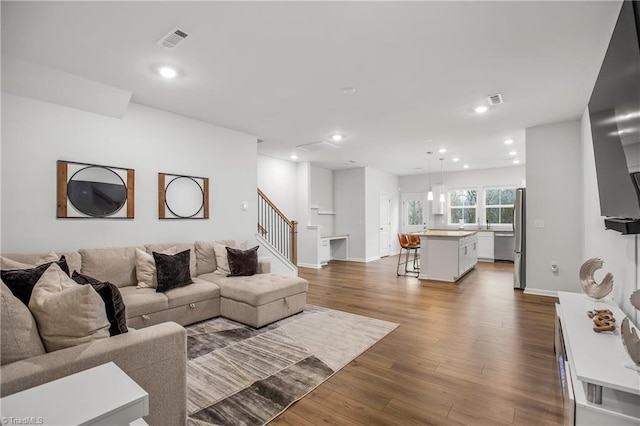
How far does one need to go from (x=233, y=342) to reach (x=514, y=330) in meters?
3.16

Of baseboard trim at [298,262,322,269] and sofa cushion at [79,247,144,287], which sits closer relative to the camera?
sofa cushion at [79,247,144,287]

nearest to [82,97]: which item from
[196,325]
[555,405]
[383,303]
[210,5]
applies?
[210,5]

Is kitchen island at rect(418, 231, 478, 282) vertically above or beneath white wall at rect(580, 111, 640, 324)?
beneath

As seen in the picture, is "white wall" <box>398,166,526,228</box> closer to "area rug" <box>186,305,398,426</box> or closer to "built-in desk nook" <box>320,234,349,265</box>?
"built-in desk nook" <box>320,234,349,265</box>

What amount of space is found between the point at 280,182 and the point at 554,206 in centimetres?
565

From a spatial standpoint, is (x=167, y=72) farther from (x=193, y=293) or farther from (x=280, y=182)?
(x=280, y=182)

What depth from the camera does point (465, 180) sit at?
31.0 feet

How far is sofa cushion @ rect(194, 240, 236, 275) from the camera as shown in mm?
4184

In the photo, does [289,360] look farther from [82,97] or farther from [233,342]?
[82,97]

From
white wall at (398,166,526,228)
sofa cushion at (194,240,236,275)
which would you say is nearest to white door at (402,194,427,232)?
white wall at (398,166,526,228)

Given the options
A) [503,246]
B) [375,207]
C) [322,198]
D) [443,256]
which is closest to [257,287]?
[443,256]

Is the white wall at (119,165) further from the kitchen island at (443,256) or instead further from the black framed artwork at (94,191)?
the kitchen island at (443,256)

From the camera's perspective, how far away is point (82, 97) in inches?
129

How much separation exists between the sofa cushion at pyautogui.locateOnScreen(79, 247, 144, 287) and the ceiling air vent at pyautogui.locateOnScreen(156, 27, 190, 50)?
2328 mm
